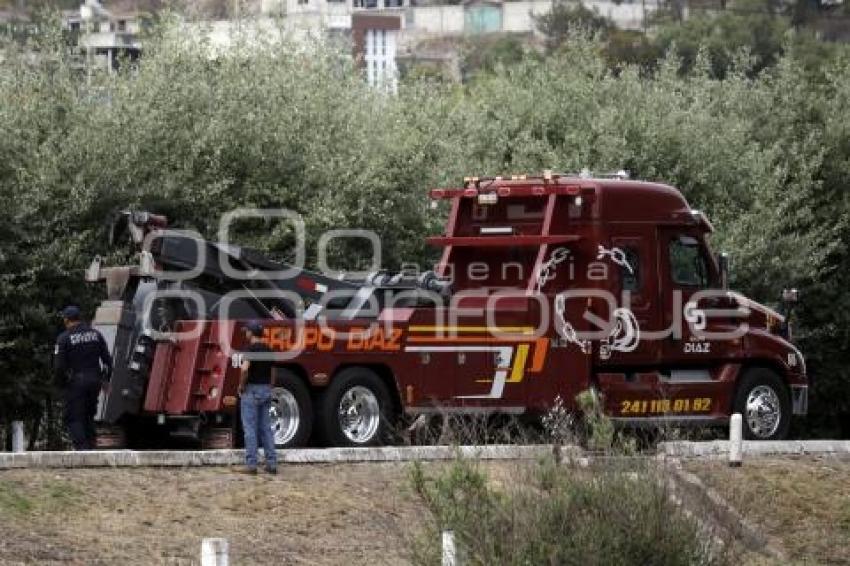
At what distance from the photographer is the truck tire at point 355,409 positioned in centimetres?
2205

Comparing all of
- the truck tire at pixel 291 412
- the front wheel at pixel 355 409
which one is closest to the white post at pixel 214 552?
the truck tire at pixel 291 412

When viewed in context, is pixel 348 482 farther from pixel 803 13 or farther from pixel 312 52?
pixel 803 13

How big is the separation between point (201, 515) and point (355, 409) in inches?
155

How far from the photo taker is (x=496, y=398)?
22984 millimetres

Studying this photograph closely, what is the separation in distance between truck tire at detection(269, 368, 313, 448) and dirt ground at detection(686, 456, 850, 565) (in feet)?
13.9

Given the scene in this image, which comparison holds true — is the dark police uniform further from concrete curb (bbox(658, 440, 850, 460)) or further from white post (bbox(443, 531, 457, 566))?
white post (bbox(443, 531, 457, 566))

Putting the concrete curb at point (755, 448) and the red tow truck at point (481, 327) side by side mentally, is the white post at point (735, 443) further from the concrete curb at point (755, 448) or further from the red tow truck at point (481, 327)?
the red tow truck at point (481, 327)

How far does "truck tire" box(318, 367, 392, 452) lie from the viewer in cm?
2205

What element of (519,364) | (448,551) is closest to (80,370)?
(519,364)

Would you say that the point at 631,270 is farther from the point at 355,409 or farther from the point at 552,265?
the point at 355,409

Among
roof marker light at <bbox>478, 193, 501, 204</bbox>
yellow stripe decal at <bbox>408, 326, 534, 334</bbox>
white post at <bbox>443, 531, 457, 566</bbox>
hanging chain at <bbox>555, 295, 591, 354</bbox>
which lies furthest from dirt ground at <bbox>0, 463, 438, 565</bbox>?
roof marker light at <bbox>478, 193, 501, 204</bbox>

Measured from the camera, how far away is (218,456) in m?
20.6

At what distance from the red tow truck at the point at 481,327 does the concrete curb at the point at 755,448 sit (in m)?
0.46

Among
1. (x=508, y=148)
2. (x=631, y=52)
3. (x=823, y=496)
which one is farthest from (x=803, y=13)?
(x=823, y=496)
